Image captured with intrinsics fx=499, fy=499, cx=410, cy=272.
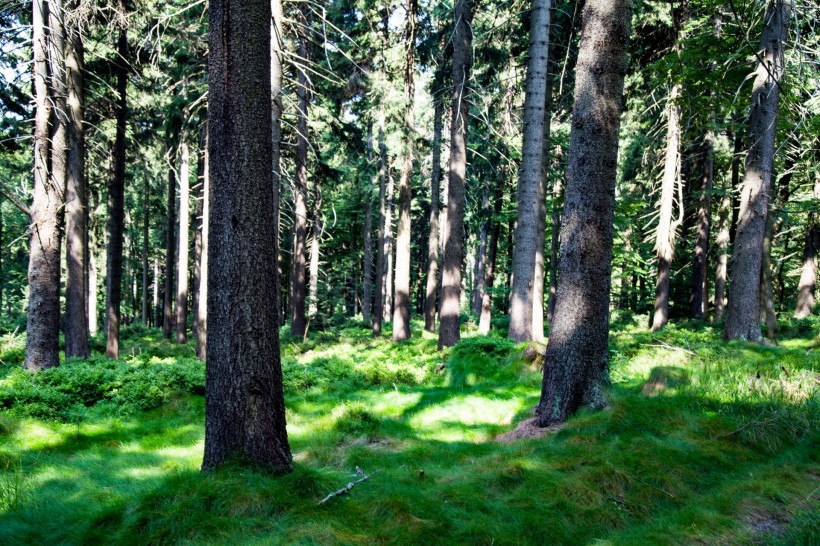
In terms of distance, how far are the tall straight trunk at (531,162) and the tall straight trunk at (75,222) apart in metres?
10.4

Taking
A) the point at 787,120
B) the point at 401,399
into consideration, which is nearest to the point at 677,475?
the point at 401,399

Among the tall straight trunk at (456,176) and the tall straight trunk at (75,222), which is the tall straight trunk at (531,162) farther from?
the tall straight trunk at (75,222)

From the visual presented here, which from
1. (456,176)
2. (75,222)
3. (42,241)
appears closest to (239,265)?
(42,241)

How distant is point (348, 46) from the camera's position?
2047cm

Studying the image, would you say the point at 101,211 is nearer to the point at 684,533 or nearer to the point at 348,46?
the point at 348,46

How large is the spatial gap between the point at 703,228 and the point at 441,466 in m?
19.7

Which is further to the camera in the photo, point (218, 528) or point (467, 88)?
point (467, 88)

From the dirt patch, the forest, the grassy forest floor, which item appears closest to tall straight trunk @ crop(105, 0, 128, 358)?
the forest

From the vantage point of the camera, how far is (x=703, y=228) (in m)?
20.6

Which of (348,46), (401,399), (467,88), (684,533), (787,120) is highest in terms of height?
(348,46)

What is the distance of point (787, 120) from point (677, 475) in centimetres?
938

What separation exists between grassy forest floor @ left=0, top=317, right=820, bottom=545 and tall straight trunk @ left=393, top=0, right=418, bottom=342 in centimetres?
915

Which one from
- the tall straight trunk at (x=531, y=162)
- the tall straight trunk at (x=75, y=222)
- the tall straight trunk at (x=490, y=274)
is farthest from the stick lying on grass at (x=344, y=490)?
the tall straight trunk at (x=490, y=274)

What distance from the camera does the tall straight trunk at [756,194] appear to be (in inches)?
375
